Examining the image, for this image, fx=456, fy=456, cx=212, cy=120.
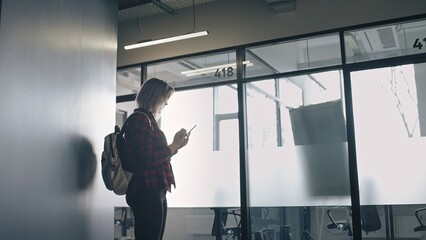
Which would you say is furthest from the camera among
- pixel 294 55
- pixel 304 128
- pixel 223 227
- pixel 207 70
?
pixel 223 227

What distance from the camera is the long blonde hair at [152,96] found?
9.15 feet

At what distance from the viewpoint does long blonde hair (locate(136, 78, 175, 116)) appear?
279cm

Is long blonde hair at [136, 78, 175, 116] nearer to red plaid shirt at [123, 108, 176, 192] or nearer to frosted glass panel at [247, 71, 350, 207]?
red plaid shirt at [123, 108, 176, 192]

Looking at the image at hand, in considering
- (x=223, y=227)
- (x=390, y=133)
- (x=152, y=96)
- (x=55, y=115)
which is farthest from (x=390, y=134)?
(x=55, y=115)

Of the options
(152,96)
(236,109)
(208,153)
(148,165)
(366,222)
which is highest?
(236,109)

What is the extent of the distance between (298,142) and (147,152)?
176 cm

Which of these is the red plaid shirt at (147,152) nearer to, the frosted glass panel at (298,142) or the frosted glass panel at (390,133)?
the frosted glass panel at (298,142)

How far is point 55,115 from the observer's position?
8.48 feet

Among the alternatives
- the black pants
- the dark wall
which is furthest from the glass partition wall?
the black pants

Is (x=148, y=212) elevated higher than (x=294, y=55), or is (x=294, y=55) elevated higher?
(x=294, y=55)

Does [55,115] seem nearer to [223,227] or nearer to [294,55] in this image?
[294,55]

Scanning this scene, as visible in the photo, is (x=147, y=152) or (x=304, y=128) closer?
(x=147, y=152)

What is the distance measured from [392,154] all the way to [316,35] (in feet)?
3.93

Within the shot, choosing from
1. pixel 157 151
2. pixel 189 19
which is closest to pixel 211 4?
pixel 189 19
